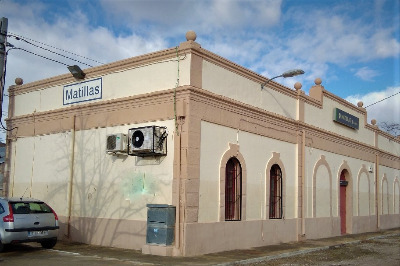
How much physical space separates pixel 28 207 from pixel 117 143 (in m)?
3.02

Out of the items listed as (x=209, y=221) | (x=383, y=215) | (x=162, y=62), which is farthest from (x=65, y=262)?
(x=383, y=215)

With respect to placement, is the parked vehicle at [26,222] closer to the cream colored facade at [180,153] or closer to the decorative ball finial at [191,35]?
the cream colored facade at [180,153]

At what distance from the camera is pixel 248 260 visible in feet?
38.5

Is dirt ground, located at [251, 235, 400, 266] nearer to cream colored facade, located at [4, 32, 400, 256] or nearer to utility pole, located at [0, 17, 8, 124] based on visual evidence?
cream colored facade, located at [4, 32, 400, 256]

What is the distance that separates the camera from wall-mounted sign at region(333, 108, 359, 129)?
69.1 ft

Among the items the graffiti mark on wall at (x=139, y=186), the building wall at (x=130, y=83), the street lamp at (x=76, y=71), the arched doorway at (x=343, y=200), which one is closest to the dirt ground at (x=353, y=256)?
the arched doorway at (x=343, y=200)

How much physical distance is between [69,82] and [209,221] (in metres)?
7.10

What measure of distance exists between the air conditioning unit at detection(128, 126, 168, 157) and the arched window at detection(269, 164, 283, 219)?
520cm

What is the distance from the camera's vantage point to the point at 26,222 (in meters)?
11.9

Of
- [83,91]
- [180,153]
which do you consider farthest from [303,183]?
[83,91]

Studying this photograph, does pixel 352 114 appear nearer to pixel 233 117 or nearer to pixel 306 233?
pixel 306 233

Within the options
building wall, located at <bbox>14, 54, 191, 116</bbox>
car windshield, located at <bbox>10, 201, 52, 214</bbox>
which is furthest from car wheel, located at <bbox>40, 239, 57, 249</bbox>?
building wall, located at <bbox>14, 54, 191, 116</bbox>

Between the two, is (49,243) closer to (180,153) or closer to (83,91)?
(180,153)

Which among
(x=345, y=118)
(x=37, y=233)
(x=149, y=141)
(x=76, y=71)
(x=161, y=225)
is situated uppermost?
(x=76, y=71)
